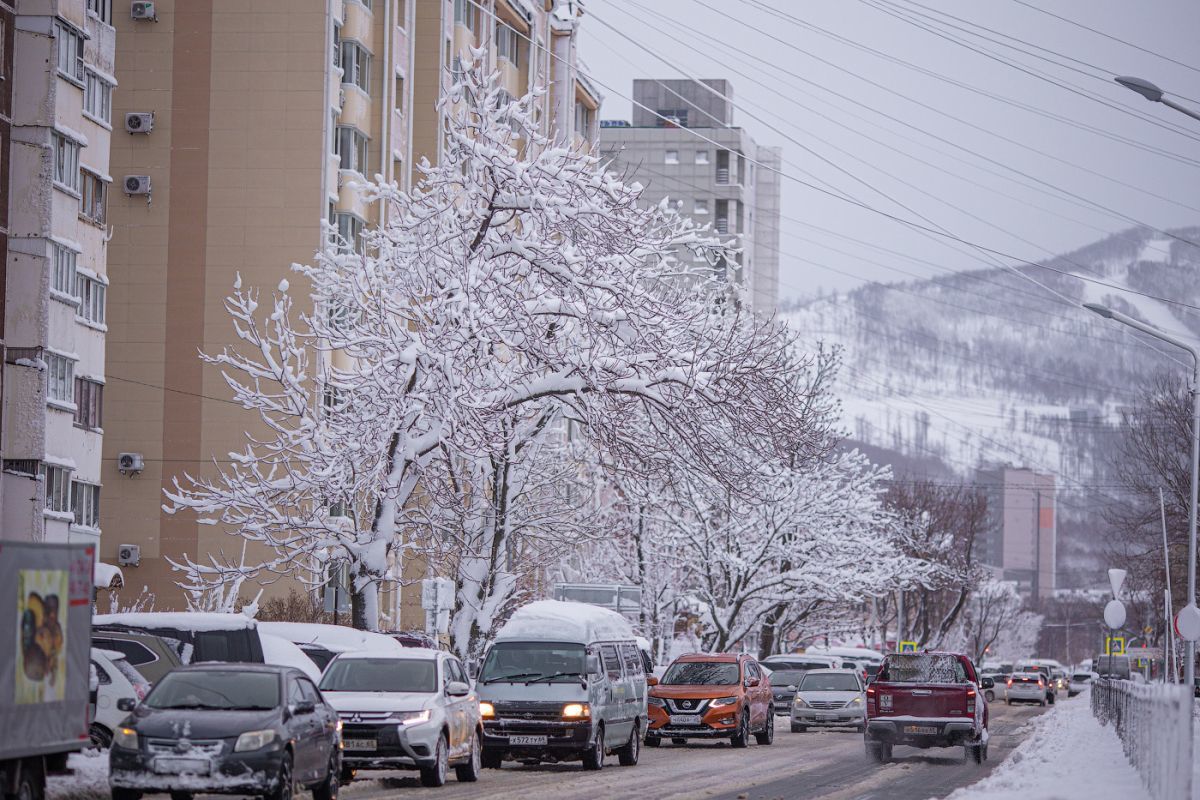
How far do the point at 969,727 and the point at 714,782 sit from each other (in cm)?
747

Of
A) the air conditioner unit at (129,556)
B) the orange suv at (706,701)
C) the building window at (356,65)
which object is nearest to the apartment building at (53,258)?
the air conditioner unit at (129,556)

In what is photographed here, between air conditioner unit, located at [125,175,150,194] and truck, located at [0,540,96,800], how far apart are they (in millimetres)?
41129

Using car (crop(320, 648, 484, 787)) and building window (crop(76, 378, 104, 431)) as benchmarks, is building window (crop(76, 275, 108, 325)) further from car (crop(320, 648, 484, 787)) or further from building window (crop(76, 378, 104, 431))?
car (crop(320, 648, 484, 787))

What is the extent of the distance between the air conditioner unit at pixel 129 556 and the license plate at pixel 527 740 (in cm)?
2960

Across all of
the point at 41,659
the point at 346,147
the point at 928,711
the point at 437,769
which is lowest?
the point at 928,711

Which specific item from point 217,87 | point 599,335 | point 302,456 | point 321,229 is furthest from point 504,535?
point 217,87

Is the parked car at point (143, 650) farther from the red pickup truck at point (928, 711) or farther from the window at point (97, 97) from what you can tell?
the window at point (97, 97)

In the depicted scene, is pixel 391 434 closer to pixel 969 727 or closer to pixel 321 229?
pixel 969 727

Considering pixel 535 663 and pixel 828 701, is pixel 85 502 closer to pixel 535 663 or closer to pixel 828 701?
pixel 828 701

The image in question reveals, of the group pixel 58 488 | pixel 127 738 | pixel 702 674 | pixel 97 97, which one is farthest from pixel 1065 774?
pixel 97 97

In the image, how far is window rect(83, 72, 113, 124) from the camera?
44156 millimetres

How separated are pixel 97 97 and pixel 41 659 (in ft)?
109

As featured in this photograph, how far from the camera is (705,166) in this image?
13650 centimetres

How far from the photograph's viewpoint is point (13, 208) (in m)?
36.6
